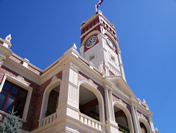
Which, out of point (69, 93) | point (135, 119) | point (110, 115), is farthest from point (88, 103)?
point (69, 93)

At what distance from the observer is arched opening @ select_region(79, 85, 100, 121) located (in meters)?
16.7

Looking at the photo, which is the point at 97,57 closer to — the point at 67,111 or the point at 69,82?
the point at 69,82

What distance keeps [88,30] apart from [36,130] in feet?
68.5

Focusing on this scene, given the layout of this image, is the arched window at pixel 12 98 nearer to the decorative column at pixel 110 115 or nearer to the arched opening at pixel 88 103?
the arched opening at pixel 88 103

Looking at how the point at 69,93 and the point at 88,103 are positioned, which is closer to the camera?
the point at 69,93

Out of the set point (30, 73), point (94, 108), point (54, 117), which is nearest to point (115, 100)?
point (94, 108)

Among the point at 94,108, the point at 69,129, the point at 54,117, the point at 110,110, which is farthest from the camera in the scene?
the point at 94,108

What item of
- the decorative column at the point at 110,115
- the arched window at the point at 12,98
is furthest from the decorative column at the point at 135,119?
the arched window at the point at 12,98

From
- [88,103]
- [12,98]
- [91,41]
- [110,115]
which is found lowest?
[110,115]

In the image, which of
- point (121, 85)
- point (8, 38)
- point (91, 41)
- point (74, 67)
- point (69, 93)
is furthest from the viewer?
point (91, 41)

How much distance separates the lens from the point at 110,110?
48.5 feet

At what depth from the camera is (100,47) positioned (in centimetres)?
2464

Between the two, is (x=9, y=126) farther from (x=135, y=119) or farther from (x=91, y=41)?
(x=91, y=41)

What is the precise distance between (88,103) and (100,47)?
965cm
